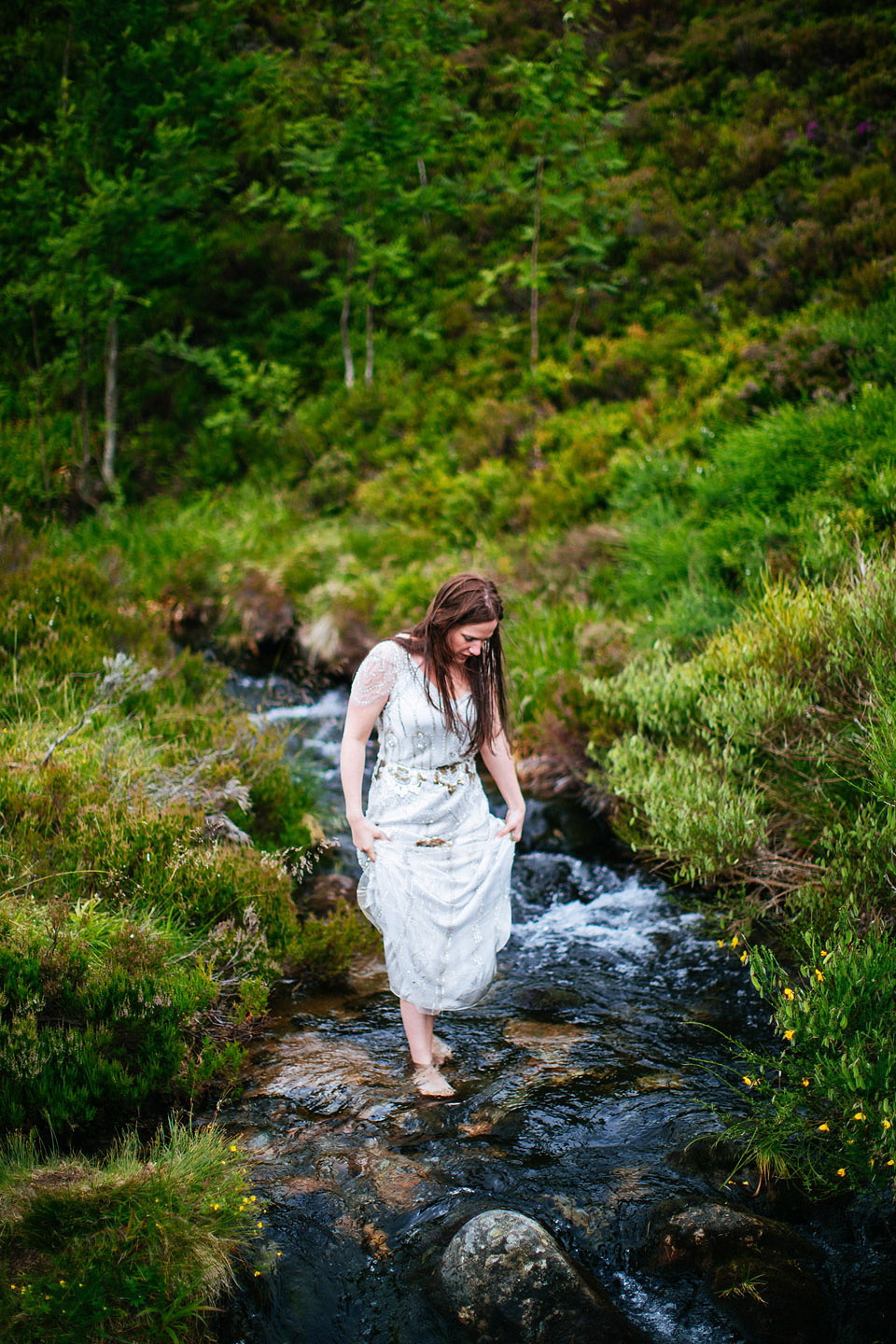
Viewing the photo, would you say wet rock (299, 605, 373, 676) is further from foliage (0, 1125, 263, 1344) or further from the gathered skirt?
foliage (0, 1125, 263, 1344)

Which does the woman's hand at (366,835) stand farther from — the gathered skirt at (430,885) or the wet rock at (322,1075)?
the wet rock at (322,1075)

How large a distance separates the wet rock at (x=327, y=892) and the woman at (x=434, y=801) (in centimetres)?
157

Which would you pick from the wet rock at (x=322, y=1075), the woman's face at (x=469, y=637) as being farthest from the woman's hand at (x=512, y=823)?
the wet rock at (x=322, y=1075)

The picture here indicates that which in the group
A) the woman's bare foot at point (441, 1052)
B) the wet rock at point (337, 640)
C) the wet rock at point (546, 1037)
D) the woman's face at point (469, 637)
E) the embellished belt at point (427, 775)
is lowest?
the wet rock at point (546, 1037)

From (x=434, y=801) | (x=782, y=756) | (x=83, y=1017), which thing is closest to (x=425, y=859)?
(x=434, y=801)

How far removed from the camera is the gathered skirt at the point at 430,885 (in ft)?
11.5

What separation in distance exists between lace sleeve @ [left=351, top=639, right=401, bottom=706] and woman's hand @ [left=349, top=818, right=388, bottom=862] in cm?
47

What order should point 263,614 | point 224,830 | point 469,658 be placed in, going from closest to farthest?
point 469,658 → point 224,830 → point 263,614

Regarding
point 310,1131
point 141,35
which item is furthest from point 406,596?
point 141,35

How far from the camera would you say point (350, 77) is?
11.9 meters

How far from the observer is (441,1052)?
13.0 ft

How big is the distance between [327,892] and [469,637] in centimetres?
245

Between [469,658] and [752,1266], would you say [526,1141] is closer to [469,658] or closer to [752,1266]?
[752,1266]

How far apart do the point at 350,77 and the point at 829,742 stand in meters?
11.5
